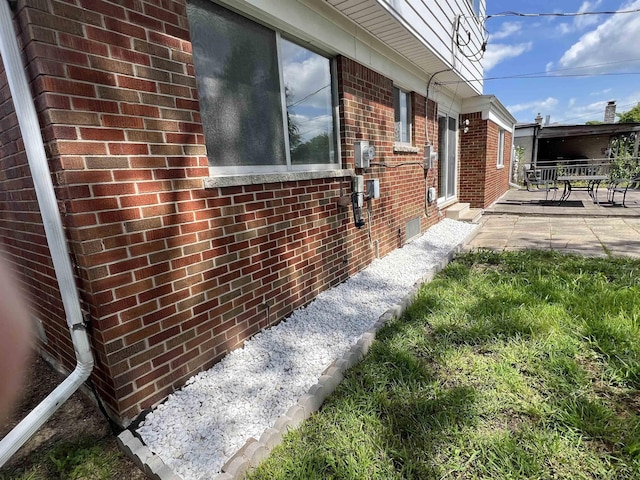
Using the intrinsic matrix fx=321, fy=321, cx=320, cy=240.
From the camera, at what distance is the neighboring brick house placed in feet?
5.27

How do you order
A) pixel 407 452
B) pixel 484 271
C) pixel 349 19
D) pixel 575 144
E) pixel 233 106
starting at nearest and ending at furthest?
pixel 407 452, pixel 233 106, pixel 349 19, pixel 484 271, pixel 575 144

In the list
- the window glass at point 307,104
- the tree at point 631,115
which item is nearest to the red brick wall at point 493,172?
the window glass at point 307,104

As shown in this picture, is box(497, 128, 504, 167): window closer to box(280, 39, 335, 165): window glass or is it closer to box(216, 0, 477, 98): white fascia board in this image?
box(216, 0, 477, 98): white fascia board

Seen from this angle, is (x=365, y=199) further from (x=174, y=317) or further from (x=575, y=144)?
(x=575, y=144)

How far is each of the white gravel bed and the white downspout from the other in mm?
455

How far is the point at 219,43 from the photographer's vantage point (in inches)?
92.4

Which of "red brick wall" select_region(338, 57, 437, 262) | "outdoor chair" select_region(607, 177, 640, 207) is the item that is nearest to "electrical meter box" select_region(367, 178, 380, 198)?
"red brick wall" select_region(338, 57, 437, 262)

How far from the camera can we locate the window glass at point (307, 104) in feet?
10.0

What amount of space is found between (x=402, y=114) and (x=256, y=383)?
4.85 meters

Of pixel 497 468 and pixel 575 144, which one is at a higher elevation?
pixel 575 144

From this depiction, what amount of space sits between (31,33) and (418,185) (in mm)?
5374

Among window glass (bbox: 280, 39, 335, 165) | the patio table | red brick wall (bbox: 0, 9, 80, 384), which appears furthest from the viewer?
the patio table

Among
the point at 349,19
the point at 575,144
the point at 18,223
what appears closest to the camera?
the point at 18,223

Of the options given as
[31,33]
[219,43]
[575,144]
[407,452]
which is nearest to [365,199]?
[219,43]
